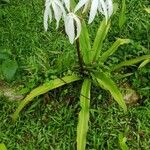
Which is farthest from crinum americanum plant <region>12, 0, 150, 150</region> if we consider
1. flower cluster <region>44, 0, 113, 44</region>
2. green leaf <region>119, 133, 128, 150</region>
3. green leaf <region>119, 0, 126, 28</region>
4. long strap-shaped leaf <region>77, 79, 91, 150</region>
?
flower cluster <region>44, 0, 113, 44</region>

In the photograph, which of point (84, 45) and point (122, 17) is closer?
point (84, 45)

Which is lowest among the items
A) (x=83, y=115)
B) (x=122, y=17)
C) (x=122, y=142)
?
(x=122, y=142)

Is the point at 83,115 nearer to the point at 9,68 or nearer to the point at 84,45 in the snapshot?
the point at 84,45

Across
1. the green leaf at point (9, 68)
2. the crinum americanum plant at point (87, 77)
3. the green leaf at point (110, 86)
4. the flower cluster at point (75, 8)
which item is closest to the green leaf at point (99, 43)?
the crinum americanum plant at point (87, 77)

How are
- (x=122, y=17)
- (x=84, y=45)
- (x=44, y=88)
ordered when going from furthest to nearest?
(x=122, y=17), (x=84, y=45), (x=44, y=88)

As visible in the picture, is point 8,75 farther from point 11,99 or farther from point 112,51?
point 112,51

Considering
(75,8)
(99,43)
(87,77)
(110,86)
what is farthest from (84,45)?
(75,8)

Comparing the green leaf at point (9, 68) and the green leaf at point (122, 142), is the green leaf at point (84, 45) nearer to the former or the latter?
the green leaf at point (9, 68)
